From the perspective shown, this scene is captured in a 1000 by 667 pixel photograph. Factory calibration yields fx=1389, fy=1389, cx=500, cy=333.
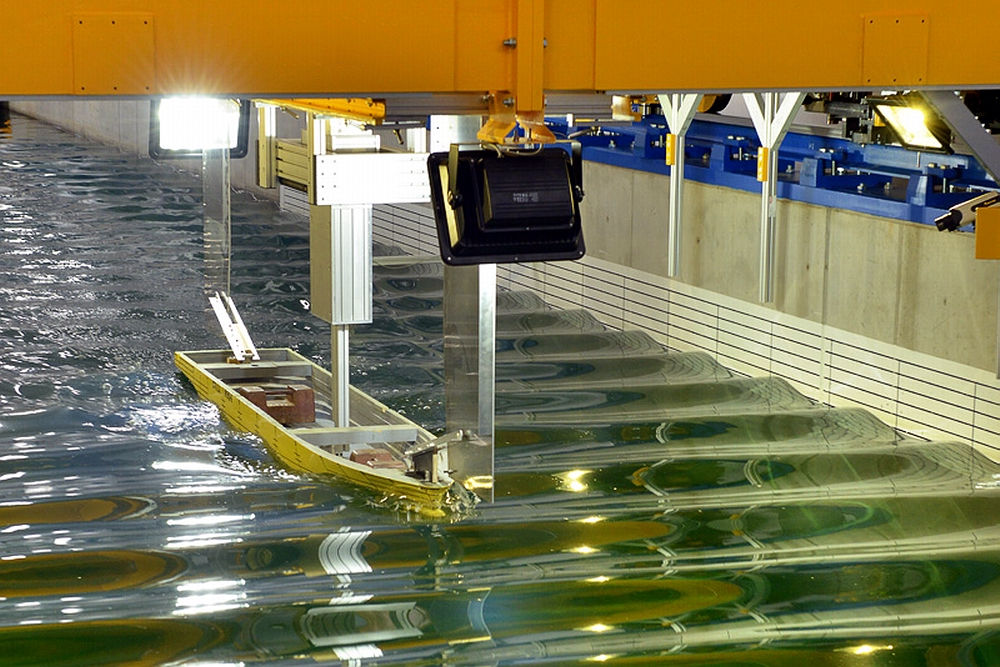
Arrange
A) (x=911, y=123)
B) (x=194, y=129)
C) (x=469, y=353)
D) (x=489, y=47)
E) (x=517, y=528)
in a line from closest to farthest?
1. (x=489, y=47)
2. (x=469, y=353)
3. (x=517, y=528)
4. (x=911, y=123)
5. (x=194, y=129)

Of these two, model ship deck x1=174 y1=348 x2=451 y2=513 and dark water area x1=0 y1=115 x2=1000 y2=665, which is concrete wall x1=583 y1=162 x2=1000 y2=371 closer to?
dark water area x1=0 y1=115 x2=1000 y2=665

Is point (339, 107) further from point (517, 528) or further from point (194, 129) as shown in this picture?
point (194, 129)

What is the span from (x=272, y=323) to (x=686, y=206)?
376cm

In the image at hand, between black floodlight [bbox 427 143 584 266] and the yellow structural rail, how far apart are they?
182 millimetres

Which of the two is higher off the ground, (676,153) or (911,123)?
(911,123)

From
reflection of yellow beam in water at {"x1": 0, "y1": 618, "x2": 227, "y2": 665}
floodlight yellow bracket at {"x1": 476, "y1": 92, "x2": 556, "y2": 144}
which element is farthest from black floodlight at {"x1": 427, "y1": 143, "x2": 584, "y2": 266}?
reflection of yellow beam in water at {"x1": 0, "y1": 618, "x2": 227, "y2": 665}

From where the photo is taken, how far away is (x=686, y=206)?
1148 cm

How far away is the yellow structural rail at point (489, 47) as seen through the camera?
3445 mm

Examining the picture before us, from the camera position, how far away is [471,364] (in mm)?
5848

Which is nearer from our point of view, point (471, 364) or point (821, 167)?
point (471, 364)

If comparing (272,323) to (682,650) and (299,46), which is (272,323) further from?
(299,46)

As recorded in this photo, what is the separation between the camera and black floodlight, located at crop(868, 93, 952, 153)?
303 inches

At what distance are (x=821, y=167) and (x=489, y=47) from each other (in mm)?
6448

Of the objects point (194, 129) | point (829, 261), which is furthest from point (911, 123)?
point (194, 129)
